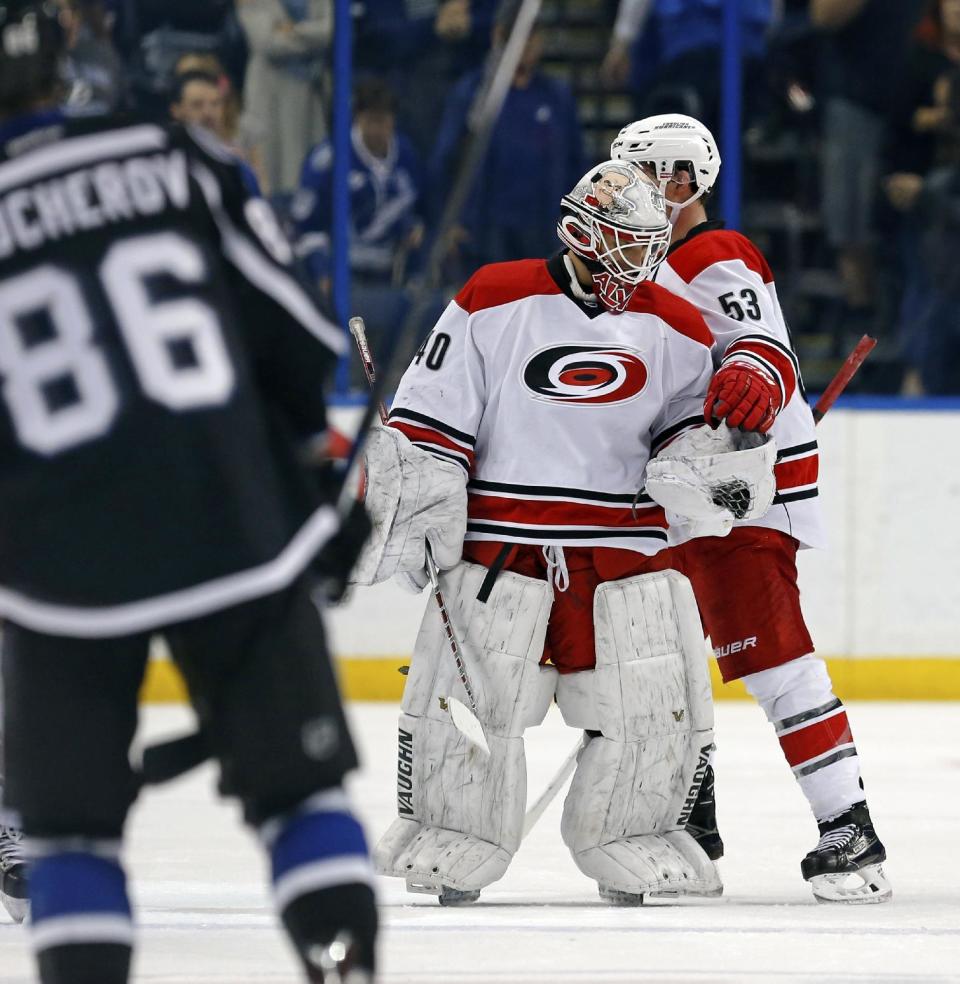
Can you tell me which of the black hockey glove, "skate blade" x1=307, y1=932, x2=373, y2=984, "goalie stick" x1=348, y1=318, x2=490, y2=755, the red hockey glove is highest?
the black hockey glove

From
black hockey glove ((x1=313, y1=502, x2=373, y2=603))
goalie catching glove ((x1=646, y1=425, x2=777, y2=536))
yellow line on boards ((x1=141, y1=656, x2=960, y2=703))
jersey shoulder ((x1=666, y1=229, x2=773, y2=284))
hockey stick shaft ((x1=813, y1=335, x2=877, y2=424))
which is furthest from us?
yellow line on boards ((x1=141, y1=656, x2=960, y2=703))

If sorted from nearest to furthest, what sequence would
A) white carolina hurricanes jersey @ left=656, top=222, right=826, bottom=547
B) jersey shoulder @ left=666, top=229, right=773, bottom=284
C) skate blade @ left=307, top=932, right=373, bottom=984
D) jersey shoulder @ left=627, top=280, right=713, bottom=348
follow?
skate blade @ left=307, top=932, right=373, bottom=984 < jersey shoulder @ left=627, top=280, right=713, bottom=348 < white carolina hurricanes jersey @ left=656, top=222, right=826, bottom=547 < jersey shoulder @ left=666, top=229, right=773, bottom=284

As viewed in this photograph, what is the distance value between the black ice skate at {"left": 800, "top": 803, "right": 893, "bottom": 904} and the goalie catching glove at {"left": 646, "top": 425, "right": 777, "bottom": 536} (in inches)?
20.8

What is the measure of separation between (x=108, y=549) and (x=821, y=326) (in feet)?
16.4

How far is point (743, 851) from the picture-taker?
398 cm

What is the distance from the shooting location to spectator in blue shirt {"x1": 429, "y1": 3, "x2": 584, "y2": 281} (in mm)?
6512

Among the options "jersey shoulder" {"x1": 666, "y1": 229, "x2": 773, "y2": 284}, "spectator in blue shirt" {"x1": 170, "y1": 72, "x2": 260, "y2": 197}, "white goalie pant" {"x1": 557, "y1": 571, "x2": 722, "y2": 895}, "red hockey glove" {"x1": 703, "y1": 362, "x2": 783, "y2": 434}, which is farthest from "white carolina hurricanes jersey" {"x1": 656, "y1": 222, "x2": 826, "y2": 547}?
"spectator in blue shirt" {"x1": 170, "y1": 72, "x2": 260, "y2": 197}

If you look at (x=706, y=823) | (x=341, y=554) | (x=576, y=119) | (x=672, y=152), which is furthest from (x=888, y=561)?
(x=341, y=554)

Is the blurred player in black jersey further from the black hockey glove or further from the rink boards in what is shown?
the rink boards

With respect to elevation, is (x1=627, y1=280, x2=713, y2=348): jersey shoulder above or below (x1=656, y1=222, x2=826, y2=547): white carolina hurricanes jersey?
above

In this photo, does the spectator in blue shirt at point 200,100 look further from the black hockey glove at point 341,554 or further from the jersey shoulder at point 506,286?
the black hockey glove at point 341,554

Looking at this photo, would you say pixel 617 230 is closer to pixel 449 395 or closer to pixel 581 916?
pixel 449 395

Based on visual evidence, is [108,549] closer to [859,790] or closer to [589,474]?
[589,474]

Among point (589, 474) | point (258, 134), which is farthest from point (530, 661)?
point (258, 134)
